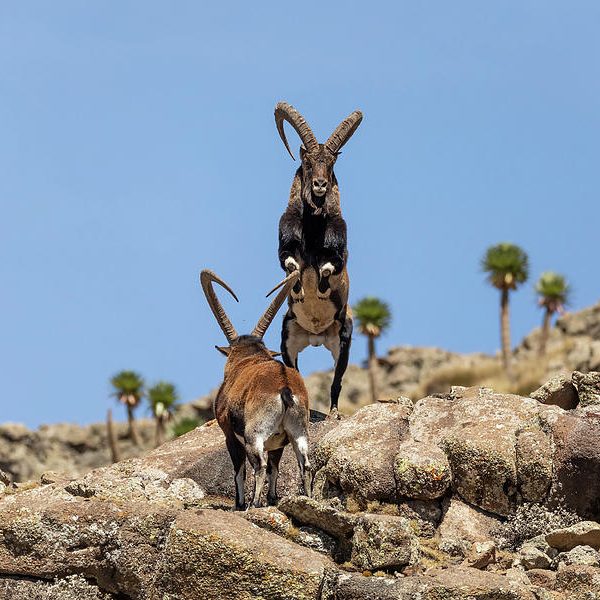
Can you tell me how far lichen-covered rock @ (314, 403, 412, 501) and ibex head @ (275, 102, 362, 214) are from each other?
388 cm

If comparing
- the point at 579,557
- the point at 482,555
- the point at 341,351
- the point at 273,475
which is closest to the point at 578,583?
the point at 579,557

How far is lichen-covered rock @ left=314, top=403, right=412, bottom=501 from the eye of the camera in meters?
16.9

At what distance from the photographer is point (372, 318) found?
57.3 metres

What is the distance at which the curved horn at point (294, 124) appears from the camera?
21188 mm

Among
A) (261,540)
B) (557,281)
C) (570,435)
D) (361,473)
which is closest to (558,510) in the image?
(570,435)

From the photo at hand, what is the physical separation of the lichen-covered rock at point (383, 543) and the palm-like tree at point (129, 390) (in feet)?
148

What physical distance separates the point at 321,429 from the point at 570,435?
3.77 meters

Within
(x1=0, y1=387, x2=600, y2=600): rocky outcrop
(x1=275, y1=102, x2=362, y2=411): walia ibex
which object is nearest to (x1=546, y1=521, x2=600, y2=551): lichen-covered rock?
(x1=0, y1=387, x2=600, y2=600): rocky outcrop

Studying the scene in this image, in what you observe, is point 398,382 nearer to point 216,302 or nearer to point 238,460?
point 216,302

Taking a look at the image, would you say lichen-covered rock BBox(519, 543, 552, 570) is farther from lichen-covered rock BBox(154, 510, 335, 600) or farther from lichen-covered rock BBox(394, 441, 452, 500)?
lichen-covered rock BBox(154, 510, 335, 600)

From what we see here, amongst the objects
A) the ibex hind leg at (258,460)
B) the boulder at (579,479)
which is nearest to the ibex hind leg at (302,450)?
the ibex hind leg at (258,460)

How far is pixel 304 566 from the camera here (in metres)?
13.7

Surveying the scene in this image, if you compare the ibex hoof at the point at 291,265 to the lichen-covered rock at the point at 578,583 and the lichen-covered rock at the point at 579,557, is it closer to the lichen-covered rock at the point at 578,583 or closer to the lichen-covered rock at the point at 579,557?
the lichen-covered rock at the point at 579,557

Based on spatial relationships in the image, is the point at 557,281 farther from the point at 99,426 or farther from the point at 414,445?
the point at 414,445
